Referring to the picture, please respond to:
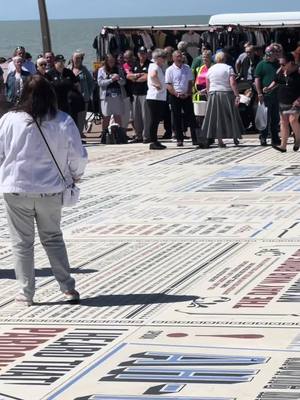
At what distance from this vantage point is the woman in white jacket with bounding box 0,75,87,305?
8.91 meters

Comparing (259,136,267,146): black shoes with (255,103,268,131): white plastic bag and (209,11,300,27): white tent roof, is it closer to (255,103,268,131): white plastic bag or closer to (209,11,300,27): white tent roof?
(255,103,268,131): white plastic bag

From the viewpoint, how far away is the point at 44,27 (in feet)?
86.5

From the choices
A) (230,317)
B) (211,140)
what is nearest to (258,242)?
(230,317)

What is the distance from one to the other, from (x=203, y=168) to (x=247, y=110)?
4.80 m

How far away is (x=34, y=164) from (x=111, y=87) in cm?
1291

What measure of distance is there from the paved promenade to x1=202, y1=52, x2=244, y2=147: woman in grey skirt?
14.2 ft

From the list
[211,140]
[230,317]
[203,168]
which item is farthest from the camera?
[211,140]

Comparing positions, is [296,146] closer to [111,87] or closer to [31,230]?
[111,87]

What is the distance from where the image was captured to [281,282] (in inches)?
383

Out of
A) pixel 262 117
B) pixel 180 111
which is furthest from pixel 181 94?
pixel 262 117

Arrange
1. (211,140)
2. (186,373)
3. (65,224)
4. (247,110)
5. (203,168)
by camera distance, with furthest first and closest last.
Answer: (247,110) → (211,140) → (203,168) → (65,224) → (186,373)

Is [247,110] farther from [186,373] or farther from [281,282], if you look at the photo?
[186,373]

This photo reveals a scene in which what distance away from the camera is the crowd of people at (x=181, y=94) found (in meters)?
19.8

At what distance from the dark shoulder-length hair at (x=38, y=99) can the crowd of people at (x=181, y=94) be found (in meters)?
10.1
